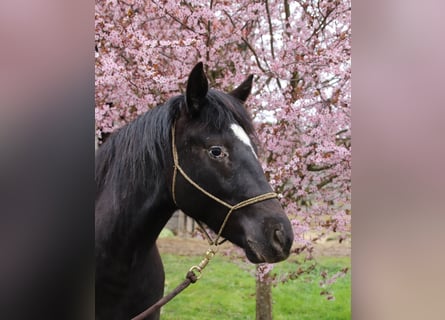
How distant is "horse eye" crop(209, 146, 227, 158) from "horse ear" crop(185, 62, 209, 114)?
0.49 ft

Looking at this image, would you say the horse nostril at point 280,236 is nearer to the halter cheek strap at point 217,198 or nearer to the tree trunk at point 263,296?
the halter cheek strap at point 217,198

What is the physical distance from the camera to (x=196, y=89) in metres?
1.25

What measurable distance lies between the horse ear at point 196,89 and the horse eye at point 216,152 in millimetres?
150

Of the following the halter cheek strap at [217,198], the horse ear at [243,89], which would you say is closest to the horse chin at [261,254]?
the halter cheek strap at [217,198]

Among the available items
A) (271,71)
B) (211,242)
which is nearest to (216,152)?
(211,242)

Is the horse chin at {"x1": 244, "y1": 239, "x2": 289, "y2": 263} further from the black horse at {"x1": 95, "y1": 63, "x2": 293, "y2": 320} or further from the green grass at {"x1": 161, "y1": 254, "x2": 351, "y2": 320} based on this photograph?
the green grass at {"x1": 161, "y1": 254, "x2": 351, "y2": 320}

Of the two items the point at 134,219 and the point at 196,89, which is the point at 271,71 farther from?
the point at 134,219

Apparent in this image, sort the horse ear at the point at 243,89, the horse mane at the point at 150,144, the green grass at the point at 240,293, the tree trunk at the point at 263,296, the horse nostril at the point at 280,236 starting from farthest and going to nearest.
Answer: the tree trunk at the point at 263,296
the green grass at the point at 240,293
the horse ear at the point at 243,89
the horse mane at the point at 150,144
the horse nostril at the point at 280,236

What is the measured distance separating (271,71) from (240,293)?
1.59 meters

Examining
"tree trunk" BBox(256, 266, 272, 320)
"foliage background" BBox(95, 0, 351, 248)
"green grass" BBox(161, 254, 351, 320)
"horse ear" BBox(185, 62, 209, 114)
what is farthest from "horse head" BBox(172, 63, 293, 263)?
"tree trunk" BBox(256, 266, 272, 320)

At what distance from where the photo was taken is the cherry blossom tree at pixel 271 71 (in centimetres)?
204

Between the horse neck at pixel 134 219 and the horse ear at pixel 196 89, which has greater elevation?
the horse ear at pixel 196 89
